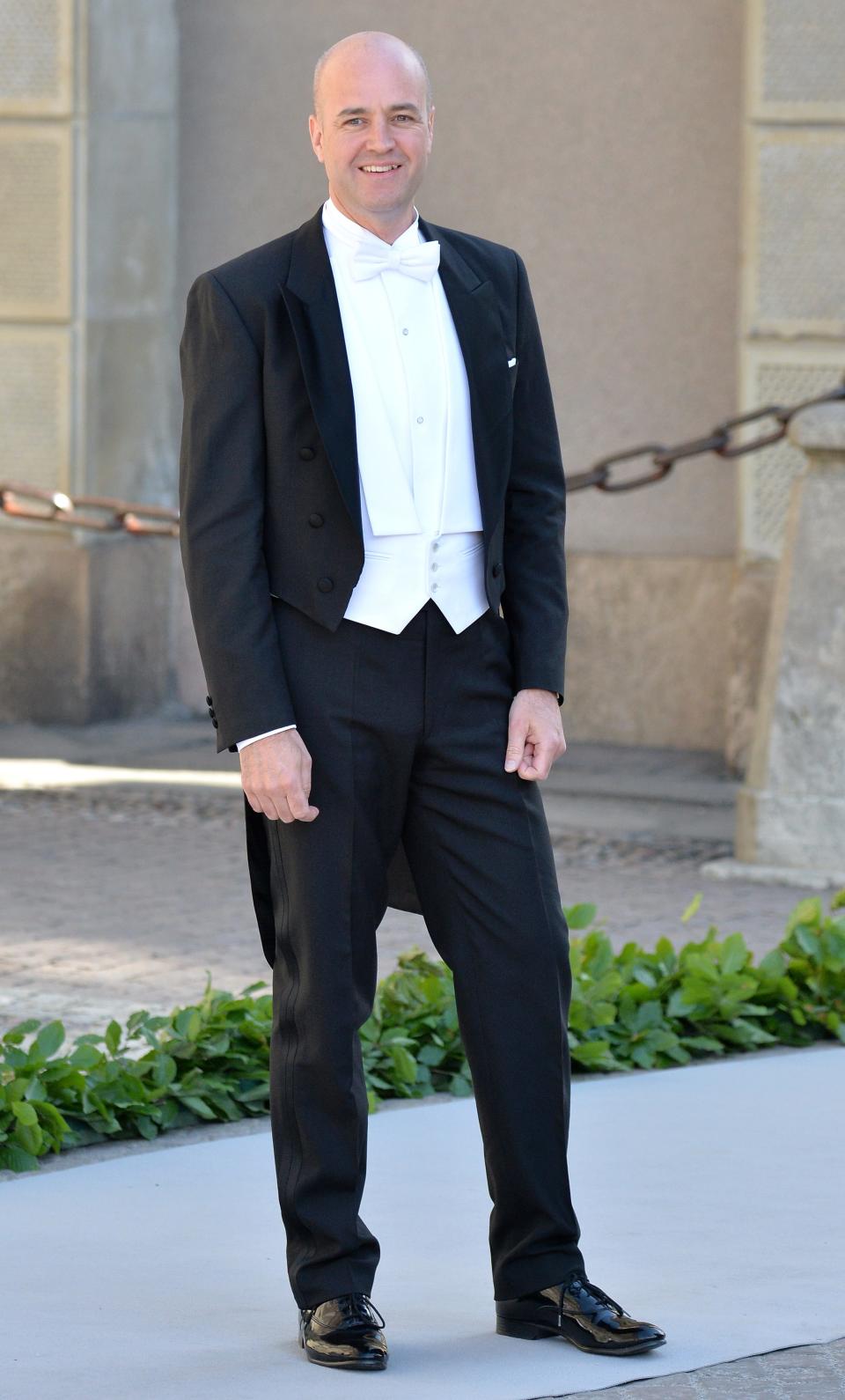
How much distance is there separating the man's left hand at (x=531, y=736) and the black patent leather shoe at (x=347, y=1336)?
72 centimetres

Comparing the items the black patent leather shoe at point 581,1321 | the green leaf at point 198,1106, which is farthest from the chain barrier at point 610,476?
the black patent leather shoe at point 581,1321

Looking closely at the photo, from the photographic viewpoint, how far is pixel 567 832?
24.6ft

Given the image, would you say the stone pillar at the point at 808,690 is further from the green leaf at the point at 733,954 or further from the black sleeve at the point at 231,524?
the black sleeve at the point at 231,524

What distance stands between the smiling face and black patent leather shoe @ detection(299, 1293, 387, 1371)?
138 centimetres

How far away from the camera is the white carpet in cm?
316

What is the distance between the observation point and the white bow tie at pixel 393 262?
10.4 ft

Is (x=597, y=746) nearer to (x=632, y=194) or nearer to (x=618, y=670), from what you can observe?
(x=618, y=670)

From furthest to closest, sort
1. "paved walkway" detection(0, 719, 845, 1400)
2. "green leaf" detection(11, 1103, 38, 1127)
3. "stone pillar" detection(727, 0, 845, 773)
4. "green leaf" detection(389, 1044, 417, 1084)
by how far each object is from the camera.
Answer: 1. "stone pillar" detection(727, 0, 845, 773)
2. "paved walkway" detection(0, 719, 845, 1400)
3. "green leaf" detection(389, 1044, 417, 1084)
4. "green leaf" detection(11, 1103, 38, 1127)

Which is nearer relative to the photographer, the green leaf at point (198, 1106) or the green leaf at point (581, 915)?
the green leaf at point (198, 1106)

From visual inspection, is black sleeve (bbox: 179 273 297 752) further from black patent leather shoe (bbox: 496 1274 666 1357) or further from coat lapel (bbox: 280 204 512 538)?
black patent leather shoe (bbox: 496 1274 666 1357)

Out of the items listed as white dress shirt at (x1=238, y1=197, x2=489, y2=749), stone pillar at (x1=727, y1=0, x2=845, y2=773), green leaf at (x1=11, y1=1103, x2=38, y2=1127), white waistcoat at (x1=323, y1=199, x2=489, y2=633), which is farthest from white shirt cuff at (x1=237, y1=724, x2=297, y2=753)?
stone pillar at (x1=727, y1=0, x2=845, y2=773)

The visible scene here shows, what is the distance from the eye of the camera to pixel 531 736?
3.22m

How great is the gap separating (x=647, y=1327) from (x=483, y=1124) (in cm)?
34

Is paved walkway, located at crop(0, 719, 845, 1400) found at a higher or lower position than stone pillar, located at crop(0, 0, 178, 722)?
lower
